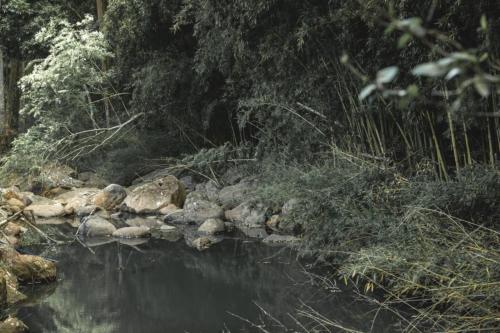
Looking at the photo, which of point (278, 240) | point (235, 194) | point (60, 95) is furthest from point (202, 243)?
point (60, 95)

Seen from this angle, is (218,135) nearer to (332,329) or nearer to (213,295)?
(213,295)

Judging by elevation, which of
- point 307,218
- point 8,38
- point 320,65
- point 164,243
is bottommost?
point 164,243

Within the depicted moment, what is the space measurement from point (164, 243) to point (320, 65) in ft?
9.70

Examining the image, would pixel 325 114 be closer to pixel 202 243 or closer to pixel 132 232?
pixel 202 243

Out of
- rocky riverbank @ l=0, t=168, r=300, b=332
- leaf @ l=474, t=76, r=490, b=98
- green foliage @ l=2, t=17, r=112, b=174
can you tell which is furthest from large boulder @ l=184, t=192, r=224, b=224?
leaf @ l=474, t=76, r=490, b=98

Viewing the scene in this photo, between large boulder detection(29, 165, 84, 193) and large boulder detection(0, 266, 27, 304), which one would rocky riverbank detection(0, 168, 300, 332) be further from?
large boulder detection(0, 266, 27, 304)

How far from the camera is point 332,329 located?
13.2 ft

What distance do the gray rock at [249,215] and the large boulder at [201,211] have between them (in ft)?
0.66

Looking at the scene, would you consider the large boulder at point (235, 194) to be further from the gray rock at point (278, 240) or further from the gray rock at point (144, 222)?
the gray rock at point (278, 240)

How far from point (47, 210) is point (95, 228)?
6.29 ft

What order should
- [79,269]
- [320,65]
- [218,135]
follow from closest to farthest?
[79,269], [320,65], [218,135]

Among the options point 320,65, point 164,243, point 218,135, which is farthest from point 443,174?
point 218,135

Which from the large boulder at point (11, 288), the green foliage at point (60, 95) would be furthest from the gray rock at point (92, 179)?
the large boulder at point (11, 288)

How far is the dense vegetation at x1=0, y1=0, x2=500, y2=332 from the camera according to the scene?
361 centimetres
